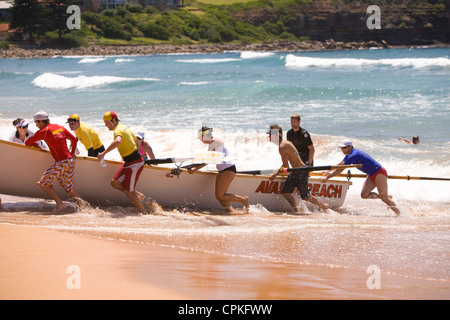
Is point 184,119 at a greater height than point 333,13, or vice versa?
point 333,13

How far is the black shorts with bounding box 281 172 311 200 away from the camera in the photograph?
9984mm

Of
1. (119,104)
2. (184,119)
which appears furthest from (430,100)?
(119,104)

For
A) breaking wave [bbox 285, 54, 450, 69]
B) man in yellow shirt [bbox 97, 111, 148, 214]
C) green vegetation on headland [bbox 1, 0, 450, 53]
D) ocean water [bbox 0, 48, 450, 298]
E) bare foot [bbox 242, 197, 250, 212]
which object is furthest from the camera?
green vegetation on headland [bbox 1, 0, 450, 53]

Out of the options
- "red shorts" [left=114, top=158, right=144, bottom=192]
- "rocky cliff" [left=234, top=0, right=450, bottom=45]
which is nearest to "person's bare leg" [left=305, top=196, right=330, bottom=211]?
"red shorts" [left=114, top=158, right=144, bottom=192]

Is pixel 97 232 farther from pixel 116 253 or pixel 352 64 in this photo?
pixel 352 64

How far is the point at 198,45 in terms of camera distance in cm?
10612

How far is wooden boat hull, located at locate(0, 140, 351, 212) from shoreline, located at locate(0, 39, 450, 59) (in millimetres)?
73889

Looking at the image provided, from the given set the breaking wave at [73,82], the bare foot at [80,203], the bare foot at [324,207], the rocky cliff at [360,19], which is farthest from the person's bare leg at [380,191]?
the rocky cliff at [360,19]

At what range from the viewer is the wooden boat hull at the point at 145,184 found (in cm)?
948

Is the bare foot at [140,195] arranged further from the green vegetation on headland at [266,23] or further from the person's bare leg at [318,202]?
the green vegetation on headland at [266,23]

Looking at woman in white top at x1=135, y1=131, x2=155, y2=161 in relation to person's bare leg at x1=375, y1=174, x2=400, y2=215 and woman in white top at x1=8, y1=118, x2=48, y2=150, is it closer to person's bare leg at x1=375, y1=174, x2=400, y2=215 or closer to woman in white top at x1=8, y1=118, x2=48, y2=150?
woman in white top at x1=8, y1=118, x2=48, y2=150

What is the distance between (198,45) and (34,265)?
4005 inches
